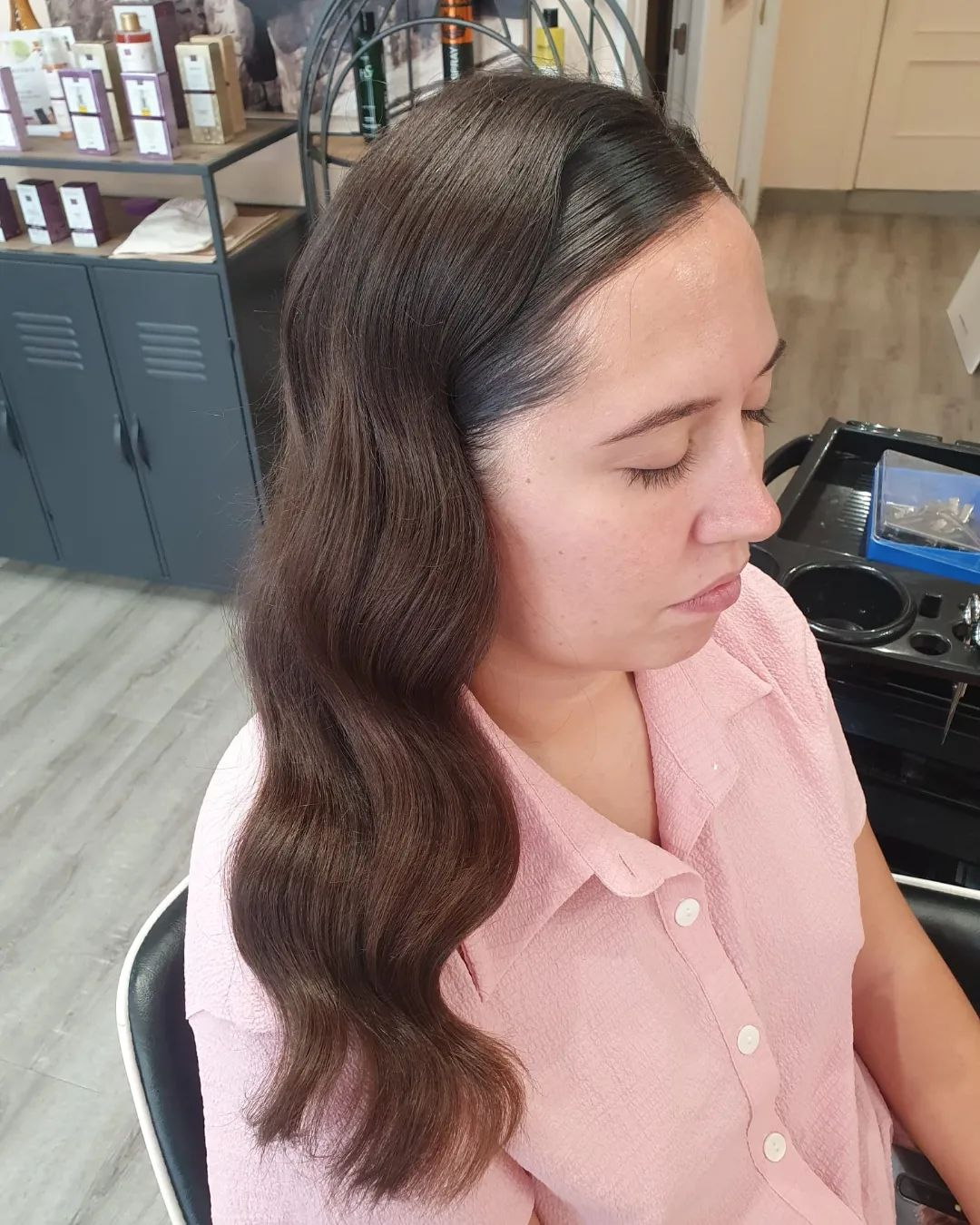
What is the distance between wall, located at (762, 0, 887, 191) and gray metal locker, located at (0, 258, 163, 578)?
4.12 metres

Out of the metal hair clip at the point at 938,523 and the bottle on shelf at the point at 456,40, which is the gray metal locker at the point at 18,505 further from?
the metal hair clip at the point at 938,523

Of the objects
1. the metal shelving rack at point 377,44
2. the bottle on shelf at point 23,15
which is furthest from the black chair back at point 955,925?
the bottle on shelf at point 23,15

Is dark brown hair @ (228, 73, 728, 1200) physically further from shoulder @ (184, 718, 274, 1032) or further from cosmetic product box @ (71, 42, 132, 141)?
cosmetic product box @ (71, 42, 132, 141)

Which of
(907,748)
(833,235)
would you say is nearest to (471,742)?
(907,748)

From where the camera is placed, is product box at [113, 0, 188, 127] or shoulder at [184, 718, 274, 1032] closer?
shoulder at [184, 718, 274, 1032]

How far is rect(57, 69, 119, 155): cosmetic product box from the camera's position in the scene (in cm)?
187

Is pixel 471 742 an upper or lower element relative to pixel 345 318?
lower

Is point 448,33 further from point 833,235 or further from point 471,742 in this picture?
point 833,235

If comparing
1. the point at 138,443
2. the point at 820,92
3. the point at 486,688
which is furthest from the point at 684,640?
the point at 820,92

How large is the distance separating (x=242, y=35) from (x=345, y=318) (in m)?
1.97

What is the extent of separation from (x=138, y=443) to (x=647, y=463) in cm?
198

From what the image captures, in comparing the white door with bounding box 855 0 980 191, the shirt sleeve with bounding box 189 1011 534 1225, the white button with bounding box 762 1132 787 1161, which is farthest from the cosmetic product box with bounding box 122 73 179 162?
the white door with bounding box 855 0 980 191

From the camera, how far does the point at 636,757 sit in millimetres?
772

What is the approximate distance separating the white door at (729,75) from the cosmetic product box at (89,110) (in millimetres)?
1176
